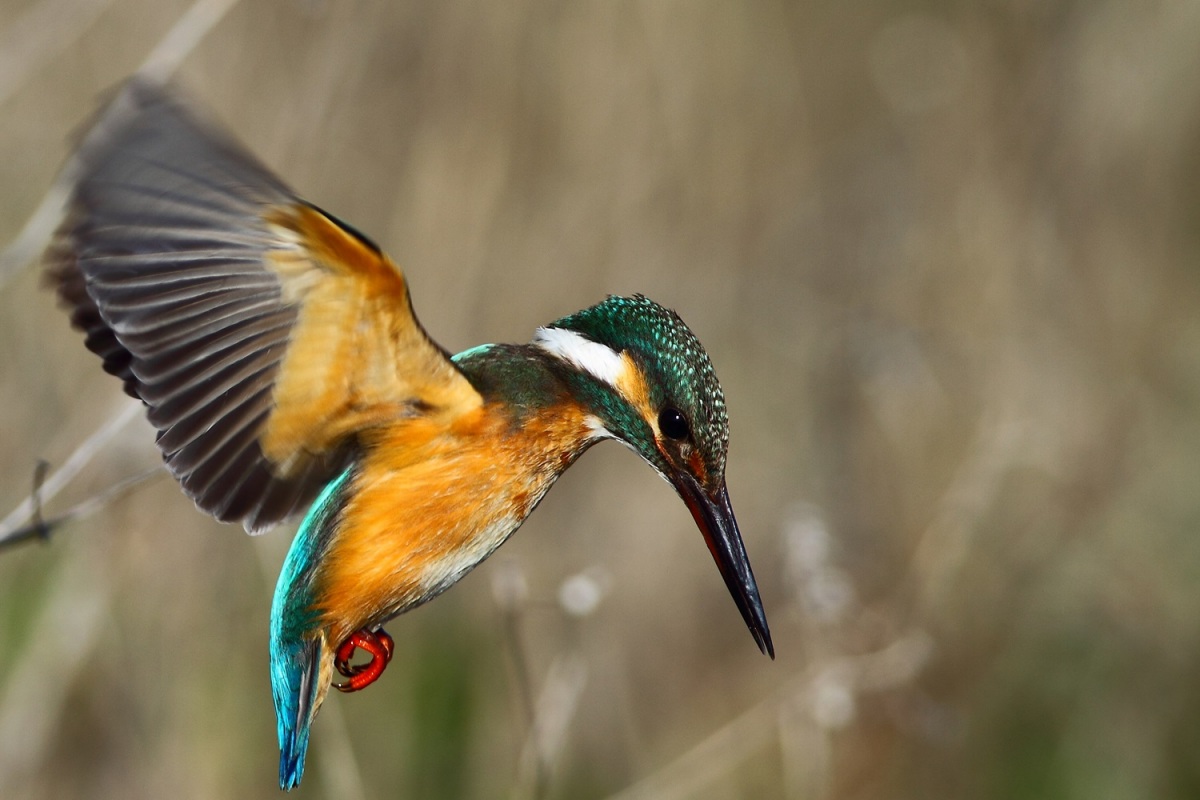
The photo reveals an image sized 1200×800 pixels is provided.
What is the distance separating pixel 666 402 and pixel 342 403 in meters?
0.48

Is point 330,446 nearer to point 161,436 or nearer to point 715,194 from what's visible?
point 161,436

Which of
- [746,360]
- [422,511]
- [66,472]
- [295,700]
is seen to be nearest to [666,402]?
[422,511]

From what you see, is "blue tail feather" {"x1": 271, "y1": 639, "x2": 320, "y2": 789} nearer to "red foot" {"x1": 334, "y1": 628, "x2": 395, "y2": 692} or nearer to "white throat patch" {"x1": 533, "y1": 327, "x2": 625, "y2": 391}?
"red foot" {"x1": 334, "y1": 628, "x2": 395, "y2": 692}

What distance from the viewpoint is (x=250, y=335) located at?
6.71 feet

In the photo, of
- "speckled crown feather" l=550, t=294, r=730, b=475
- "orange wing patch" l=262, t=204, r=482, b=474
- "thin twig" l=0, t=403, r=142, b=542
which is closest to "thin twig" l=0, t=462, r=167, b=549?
"thin twig" l=0, t=403, r=142, b=542

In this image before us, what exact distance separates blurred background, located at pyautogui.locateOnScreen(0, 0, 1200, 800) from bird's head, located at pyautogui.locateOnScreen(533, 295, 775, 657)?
5.01ft

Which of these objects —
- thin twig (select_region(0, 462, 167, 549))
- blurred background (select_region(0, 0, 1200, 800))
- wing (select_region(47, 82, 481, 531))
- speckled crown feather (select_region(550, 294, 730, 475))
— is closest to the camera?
wing (select_region(47, 82, 481, 531))

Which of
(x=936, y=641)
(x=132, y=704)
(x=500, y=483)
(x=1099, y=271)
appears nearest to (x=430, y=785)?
(x=132, y=704)

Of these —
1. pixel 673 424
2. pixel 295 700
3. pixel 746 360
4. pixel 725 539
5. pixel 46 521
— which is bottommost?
pixel 746 360

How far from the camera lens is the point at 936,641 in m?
4.92

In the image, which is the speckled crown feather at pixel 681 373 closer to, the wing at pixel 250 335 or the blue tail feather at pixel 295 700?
the wing at pixel 250 335

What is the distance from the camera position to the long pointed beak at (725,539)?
2.18 metres

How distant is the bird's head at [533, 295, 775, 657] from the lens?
2.14 m

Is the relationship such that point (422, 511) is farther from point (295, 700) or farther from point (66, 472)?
point (66, 472)
